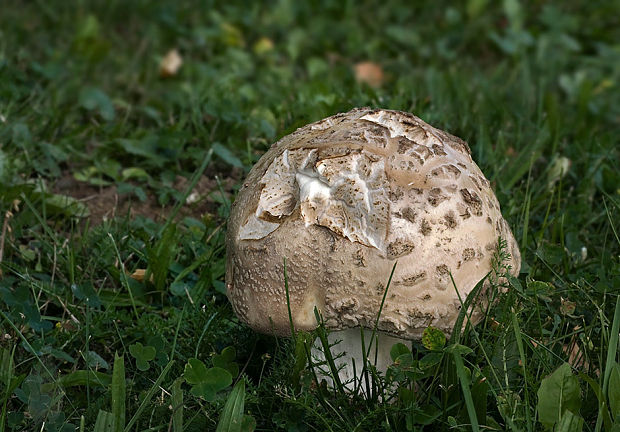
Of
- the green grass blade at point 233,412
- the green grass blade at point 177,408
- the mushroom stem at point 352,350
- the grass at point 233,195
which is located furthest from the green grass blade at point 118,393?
the mushroom stem at point 352,350

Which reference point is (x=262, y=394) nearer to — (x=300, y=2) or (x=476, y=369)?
(x=476, y=369)

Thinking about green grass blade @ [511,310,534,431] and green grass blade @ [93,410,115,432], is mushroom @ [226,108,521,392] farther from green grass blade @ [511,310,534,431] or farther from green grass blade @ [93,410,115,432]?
green grass blade @ [93,410,115,432]

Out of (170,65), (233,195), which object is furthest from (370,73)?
(233,195)

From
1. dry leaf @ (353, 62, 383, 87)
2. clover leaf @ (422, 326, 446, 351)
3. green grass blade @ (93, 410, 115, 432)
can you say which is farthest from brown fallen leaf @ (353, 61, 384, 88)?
green grass blade @ (93, 410, 115, 432)

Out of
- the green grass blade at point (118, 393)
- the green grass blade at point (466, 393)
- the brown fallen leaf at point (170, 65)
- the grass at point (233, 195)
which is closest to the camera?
the green grass blade at point (466, 393)

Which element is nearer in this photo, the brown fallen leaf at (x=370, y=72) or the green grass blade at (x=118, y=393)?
the green grass blade at (x=118, y=393)

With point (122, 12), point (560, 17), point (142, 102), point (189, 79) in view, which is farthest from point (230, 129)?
point (560, 17)

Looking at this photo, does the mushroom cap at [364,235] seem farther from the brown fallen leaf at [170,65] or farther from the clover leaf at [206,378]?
the brown fallen leaf at [170,65]
